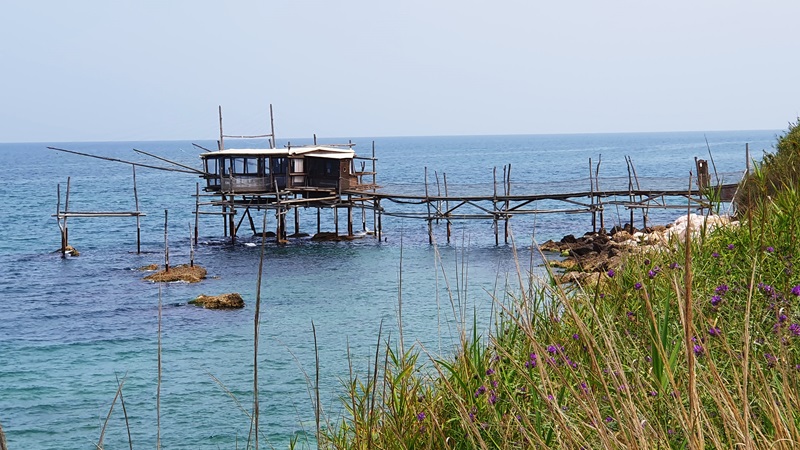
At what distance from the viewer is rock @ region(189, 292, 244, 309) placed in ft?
77.8

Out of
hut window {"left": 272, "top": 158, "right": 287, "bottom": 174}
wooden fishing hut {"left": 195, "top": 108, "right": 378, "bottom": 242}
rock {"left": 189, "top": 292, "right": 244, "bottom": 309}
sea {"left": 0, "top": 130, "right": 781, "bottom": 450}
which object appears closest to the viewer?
sea {"left": 0, "top": 130, "right": 781, "bottom": 450}

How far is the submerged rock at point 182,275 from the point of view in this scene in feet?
92.7

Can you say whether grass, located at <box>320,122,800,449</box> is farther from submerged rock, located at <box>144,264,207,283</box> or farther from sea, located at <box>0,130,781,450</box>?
submerged rock, located at <box>144,264,207,283</box>

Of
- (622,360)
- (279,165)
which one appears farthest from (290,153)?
(622,360)

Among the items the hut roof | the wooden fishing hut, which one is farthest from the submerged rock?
the hut roof

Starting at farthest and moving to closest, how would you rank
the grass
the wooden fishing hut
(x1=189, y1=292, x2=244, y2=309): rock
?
the wooden fishing hut, (x1=189, y1=292, x2=244, y2=309): rock, the grass

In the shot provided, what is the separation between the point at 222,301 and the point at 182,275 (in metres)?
5.25

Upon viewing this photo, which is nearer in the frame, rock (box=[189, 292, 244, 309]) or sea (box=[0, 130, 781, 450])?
sea (box=[0, 130, 781, 450])

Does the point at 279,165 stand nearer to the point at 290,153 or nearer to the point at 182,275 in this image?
the point at 290,153

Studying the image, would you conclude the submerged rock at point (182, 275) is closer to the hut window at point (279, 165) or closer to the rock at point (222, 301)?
the rock at point (222, 301)

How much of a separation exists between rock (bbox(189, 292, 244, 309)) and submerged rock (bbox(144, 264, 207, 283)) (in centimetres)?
414

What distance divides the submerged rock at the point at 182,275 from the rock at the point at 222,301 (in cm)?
414

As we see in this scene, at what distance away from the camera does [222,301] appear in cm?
2378

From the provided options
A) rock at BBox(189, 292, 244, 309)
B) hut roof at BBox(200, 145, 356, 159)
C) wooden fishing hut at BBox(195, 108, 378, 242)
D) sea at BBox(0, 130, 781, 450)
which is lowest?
sea at BBox(0, 130, 781, 450)
